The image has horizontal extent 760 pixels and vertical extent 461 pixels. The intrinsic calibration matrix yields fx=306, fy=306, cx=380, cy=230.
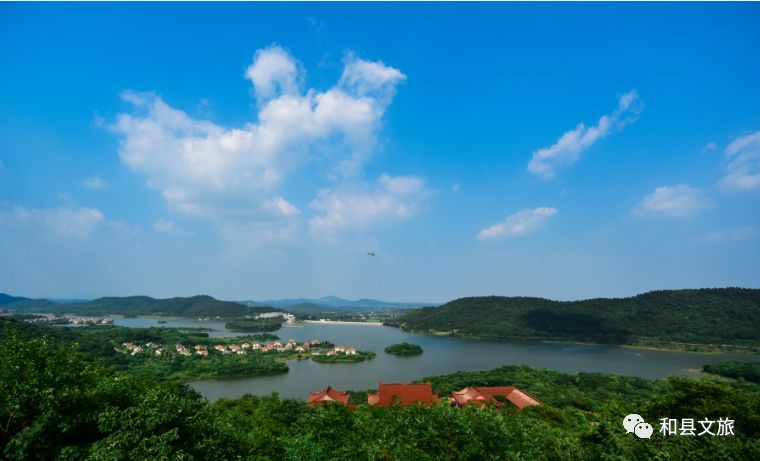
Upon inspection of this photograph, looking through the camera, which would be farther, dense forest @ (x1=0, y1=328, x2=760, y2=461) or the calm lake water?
the calm lake water

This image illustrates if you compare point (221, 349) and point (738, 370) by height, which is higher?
point (738, 370)

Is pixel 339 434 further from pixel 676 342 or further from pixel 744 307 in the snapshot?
pixel 744 307

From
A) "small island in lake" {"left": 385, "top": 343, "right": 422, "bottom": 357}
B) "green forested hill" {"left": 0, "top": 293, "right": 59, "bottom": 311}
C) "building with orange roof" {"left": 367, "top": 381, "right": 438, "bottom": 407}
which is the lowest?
"green forested hill" {"left": 0, "top": 293, "right": 59, "bottom": 311}

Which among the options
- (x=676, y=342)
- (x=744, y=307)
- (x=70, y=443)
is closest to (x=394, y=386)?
(x=70, y=443)

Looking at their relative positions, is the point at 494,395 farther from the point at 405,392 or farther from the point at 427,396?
the point at 405,392

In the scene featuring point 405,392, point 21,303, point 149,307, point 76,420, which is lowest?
point 21,303

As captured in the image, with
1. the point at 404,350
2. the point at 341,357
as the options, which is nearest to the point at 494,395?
the point at 341,357

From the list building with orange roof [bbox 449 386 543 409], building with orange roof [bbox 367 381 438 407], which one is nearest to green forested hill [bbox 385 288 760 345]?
building with orange roof [bbox 449 386 543 409]

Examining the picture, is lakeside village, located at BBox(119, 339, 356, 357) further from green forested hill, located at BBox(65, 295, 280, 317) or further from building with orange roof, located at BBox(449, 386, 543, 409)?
green forested hill, located at BBox(65, 295, 280, 317)

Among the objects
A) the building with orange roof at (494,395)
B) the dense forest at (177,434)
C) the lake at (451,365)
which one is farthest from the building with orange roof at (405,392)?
the lake at (451,365)
